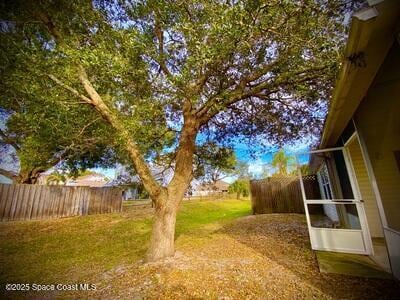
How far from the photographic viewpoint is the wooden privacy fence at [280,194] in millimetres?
11781

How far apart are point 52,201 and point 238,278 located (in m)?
11.3

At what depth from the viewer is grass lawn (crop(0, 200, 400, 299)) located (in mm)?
3047

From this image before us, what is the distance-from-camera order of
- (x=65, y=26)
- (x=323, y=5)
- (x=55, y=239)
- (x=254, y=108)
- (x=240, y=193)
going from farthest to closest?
(x=240, y=193) < (x=55, y=239) < (x=254, y=108) < (x=65, y=26) < (x=323, y=5)

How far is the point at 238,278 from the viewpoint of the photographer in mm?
3482

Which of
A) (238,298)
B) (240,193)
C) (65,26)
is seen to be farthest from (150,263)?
(240,193)

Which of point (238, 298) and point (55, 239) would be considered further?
point (55, 239)

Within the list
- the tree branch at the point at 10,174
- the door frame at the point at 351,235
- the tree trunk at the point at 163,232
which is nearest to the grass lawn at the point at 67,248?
the tree trunk at the point at 163,232

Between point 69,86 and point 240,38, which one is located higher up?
point 240,38

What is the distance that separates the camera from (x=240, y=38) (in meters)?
3.75

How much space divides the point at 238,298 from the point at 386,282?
234cm

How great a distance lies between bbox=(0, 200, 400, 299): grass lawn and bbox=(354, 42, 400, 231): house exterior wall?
133 cm

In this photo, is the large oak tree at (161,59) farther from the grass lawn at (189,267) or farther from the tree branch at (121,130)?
the grass lawn at (189,267)

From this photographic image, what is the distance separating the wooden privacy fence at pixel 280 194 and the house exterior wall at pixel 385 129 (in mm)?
8438

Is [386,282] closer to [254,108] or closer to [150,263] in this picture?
[150,263]
